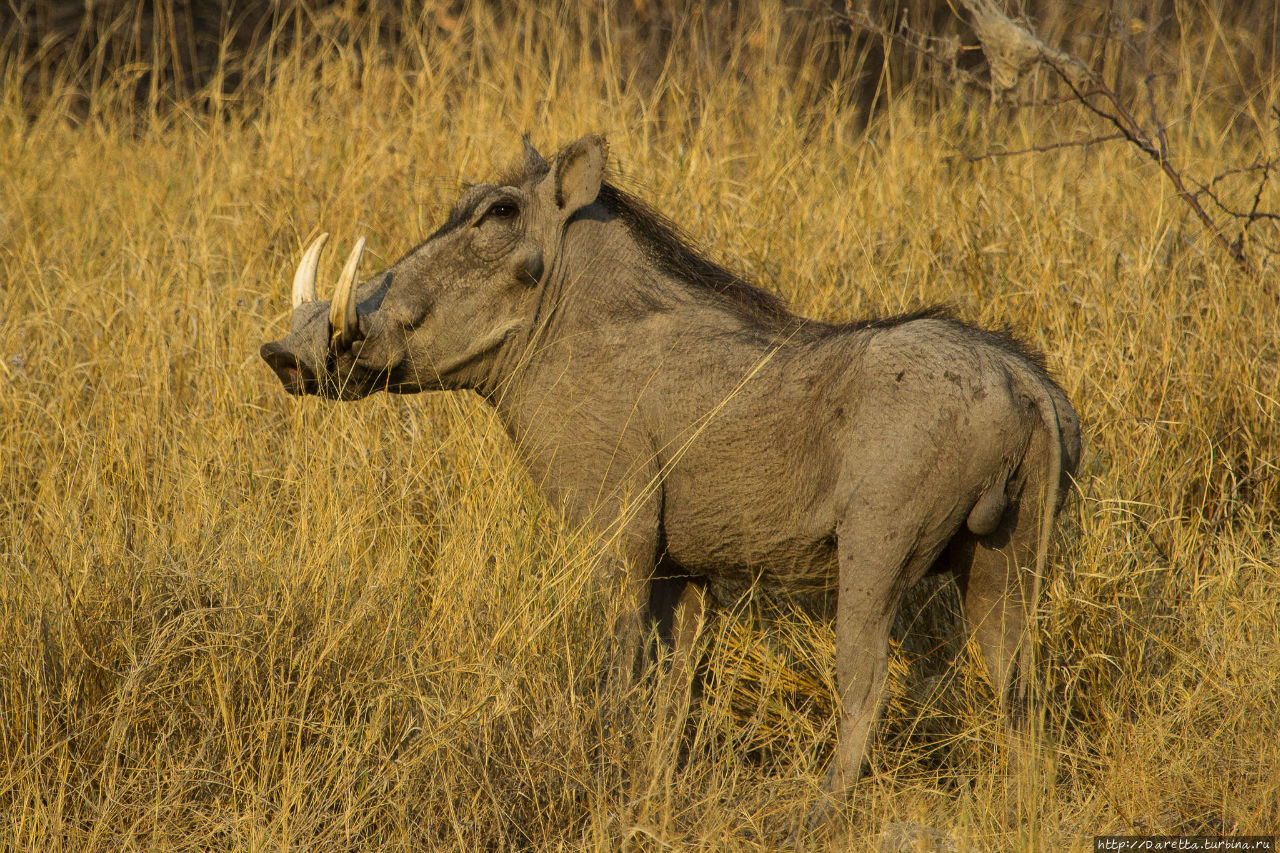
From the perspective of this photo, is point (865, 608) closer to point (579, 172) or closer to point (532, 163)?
point (579, 172)

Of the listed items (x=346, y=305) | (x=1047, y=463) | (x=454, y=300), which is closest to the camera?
(x=1047, y=463)

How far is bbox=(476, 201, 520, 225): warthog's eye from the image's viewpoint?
2949mm

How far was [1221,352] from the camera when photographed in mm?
3992

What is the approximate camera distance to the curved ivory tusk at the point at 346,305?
2.78 meters

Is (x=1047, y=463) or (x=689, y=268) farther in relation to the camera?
(x=689, y=268)

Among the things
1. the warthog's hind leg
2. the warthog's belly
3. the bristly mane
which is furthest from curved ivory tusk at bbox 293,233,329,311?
the warthog's hind leg

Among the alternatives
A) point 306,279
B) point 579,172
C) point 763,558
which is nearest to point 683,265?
point 579,172

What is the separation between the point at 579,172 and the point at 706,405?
640 millimetres

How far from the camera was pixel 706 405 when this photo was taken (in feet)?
9.17

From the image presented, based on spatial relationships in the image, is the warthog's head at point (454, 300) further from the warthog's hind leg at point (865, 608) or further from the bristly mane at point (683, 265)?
the warthog's hind leg at point (865, 608)

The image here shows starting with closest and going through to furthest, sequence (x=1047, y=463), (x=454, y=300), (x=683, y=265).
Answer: (x=1047, y=463), (x=454, y=300), (x=683, y=265)

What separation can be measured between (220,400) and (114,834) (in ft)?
5.63

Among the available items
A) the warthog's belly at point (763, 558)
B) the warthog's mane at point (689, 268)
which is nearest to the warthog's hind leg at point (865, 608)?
Answer: the warthog's belly at point (763, 558)

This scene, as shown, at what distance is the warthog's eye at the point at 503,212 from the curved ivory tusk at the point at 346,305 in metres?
0.31
